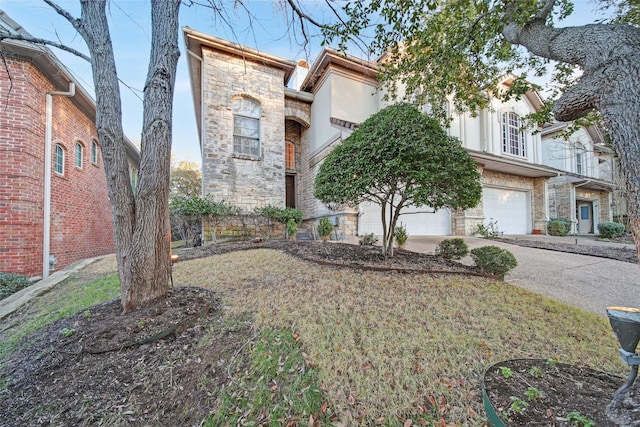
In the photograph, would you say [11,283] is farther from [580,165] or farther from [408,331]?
[580,165]

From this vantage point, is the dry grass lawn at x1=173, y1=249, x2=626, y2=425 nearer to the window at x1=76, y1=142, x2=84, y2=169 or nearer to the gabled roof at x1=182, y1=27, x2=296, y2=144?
the window at x1=76, y1=142, x2=84, y2=169

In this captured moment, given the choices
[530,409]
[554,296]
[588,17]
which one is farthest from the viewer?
[588,17]

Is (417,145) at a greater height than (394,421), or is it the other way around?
(417,145)

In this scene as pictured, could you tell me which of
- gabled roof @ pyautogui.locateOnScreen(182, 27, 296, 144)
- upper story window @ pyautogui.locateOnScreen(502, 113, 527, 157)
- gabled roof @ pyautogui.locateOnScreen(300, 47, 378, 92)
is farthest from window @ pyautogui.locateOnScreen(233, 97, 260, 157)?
upper story window @ pyautogui.locateOnScreen(502, 113, 527, 157)

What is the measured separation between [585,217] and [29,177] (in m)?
→ 24.8

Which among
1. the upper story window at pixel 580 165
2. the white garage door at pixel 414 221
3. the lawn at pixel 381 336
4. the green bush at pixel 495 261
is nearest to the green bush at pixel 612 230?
the upper story window at pixel 580 165

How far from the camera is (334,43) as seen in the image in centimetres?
400

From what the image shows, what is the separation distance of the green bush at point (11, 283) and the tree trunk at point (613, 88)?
8036 mm

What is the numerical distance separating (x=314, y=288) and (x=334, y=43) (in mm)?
3829

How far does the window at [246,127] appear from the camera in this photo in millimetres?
9125

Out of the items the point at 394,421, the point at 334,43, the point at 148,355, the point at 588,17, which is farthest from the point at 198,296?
the point at 588,17

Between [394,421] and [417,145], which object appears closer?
[394,421]

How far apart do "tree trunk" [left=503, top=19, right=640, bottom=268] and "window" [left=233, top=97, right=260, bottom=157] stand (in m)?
8.59

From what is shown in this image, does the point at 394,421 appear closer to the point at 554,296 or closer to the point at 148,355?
the point at 148,355
